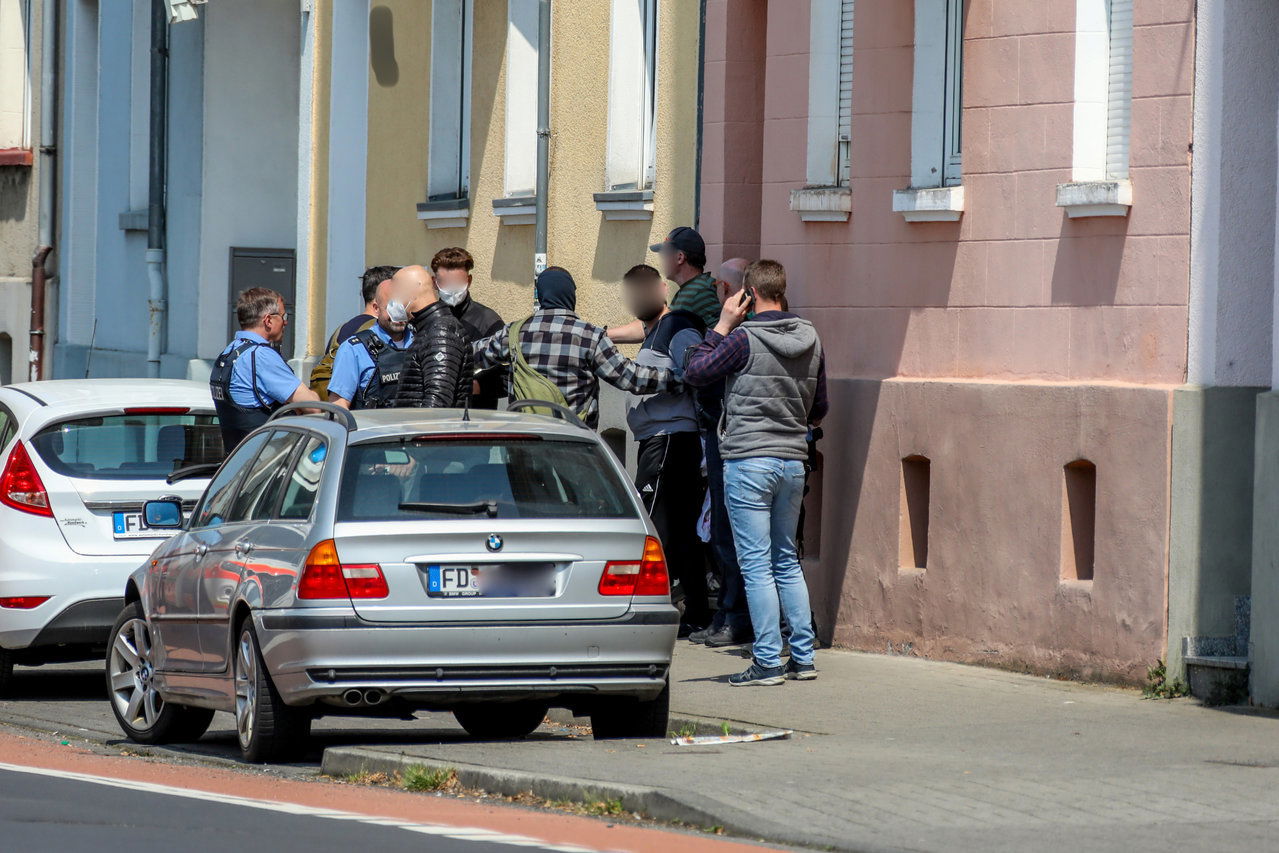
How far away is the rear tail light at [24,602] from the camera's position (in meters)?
11.4

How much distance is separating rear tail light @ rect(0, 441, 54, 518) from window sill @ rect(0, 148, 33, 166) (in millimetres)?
16109

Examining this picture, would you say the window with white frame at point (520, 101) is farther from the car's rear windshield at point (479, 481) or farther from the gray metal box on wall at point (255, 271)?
the car's rear windshield at point (479, 481)

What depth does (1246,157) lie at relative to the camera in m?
10.9

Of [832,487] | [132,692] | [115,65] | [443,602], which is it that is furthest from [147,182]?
[443,602]

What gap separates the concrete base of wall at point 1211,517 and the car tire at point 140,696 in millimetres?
4538

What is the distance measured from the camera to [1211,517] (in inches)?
424

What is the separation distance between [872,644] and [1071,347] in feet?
7.29

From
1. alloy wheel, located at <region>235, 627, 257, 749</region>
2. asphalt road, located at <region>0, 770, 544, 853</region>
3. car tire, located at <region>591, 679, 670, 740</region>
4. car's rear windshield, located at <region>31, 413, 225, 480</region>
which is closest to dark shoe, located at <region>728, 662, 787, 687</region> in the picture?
car tire, located at <region>591, 679, 670, 740</region>

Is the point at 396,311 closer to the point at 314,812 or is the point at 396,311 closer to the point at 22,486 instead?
the point at 22,486

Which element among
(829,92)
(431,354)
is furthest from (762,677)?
(829,92)

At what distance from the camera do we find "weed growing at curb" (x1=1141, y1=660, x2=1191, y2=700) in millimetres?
10734

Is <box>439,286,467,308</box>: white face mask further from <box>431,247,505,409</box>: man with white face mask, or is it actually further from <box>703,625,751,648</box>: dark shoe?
<box>703,625,751,648</box>: dark shoe

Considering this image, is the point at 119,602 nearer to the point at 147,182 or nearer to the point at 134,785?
the point at 134,785

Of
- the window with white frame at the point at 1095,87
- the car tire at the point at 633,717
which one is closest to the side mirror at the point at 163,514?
the car tire at the point at 633,717
